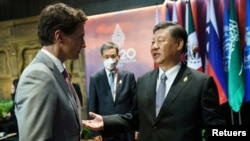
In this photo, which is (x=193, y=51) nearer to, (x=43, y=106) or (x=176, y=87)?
(x=176, y=87)

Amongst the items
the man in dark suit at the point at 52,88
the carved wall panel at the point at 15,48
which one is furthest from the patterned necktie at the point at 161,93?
the carved wall panel at the point at 15,48

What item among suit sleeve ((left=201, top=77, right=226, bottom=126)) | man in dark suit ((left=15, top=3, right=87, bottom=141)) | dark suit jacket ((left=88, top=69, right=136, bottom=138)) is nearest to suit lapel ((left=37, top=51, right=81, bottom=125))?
man in dark suit ((left=15, top=3, right=87, bottom=141))

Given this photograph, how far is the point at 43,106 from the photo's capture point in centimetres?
127

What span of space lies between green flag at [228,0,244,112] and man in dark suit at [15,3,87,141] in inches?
89.6

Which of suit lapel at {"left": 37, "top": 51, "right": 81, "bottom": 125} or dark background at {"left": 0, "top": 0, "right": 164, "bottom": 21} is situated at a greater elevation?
dark background at {"left": 0, "top": 0, "right": 164, "bottom": 21}

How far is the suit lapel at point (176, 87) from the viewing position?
196cm

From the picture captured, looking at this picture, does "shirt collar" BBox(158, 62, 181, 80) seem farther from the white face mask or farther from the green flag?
the white face mask

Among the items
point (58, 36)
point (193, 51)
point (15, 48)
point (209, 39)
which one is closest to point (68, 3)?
point (15, 48)

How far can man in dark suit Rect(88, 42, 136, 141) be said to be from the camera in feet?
11.7

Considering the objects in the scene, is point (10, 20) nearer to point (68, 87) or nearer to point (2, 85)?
point (2, 85)

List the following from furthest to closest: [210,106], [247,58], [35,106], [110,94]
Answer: [110,94], [247,58], [210,106], [35,106]

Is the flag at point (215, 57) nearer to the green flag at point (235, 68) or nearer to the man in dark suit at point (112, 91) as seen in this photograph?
the green flag at point (235, 68)

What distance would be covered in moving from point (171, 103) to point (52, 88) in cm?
86

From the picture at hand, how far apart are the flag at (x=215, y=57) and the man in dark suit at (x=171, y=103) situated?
1562mm
